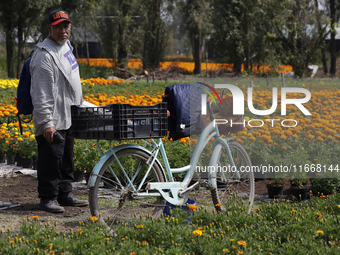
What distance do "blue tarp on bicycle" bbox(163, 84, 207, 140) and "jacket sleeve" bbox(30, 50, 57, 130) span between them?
1095 mm

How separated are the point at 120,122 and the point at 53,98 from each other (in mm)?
1102

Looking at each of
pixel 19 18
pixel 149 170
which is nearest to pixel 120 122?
pixel 149 170

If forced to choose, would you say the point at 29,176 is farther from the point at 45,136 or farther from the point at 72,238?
the point at 72,238

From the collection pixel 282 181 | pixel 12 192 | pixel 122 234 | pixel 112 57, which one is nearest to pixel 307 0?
pixel 112 57

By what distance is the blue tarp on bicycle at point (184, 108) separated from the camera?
4.08m

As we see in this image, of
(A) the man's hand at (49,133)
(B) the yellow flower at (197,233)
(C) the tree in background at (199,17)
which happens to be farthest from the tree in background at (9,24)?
(B) the yellow flower at (197,233)

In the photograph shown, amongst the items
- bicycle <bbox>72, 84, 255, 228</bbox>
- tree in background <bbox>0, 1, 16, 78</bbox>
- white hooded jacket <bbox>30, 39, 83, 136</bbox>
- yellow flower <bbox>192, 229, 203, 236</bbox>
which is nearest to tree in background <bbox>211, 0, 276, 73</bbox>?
tree in background <bbox>0, 1, 16, 78</bbox>

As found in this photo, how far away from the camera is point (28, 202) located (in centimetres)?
479

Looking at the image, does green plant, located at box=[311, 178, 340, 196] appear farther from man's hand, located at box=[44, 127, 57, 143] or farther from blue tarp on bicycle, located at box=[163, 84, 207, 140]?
man's hand, located at box=[44, 127, 57, 143]

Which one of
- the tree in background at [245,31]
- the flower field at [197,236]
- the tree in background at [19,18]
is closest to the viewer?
the flower field at [197,236]

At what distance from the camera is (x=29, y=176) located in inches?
241

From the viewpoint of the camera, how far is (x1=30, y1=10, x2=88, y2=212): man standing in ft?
13.2

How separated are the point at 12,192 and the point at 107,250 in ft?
9.37

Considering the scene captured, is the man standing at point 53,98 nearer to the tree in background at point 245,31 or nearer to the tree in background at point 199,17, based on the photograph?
the tree in background at point 245,31
